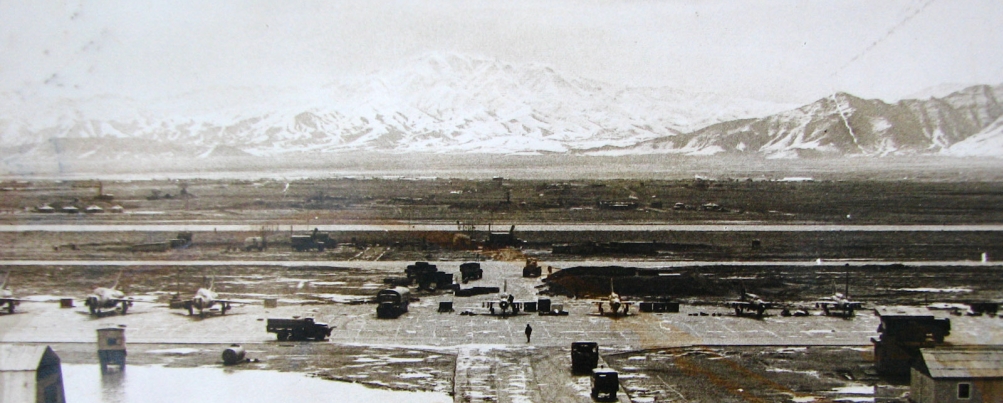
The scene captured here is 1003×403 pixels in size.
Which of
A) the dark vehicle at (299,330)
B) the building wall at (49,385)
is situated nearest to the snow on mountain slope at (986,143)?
the dark vehicle at (299,330)

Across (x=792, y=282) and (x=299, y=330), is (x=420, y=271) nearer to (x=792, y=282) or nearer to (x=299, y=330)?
(x=299, y=330)

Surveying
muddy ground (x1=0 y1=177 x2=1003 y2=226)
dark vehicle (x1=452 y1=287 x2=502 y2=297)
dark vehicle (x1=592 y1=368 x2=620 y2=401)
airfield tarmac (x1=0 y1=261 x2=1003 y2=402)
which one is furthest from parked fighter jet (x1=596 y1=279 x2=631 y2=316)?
muddy ground (x1=0 y1=177 x2=1003 y2=226)

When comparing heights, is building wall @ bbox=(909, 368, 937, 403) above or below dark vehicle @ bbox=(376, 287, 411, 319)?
below

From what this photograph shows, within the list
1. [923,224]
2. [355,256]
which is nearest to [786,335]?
[355,256]

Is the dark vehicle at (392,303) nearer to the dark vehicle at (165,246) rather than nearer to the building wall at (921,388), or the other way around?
the building wall at (921,388)

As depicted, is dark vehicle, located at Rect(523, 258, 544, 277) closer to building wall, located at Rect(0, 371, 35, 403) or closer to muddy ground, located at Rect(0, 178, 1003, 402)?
muddy ground, located at Rect(0, 178, 1003, 402)

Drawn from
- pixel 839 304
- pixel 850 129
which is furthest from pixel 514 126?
pixel 839 304
